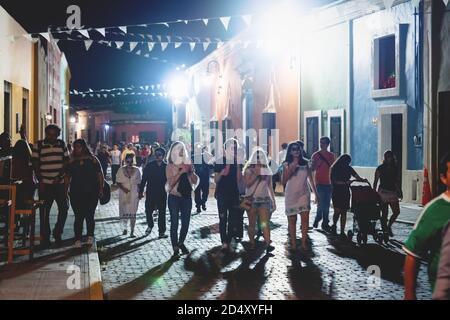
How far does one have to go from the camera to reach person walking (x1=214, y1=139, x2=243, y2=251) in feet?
39.9

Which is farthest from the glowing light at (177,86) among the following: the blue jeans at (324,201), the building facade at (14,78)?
the blue jeans at (324,201)

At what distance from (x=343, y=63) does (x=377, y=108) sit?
8.16 feet

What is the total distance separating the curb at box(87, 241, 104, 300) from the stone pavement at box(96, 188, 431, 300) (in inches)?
5.0

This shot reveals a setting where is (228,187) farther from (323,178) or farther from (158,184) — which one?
(323,178)

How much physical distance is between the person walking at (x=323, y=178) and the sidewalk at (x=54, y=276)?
4.69 metres

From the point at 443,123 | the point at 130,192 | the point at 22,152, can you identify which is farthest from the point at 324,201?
the point at 443,123

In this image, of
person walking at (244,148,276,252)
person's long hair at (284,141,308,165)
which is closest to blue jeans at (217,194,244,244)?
person walking at (244,148,276,252)

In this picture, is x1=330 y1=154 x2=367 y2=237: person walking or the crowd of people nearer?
the crowd of people

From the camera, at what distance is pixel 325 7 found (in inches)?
964

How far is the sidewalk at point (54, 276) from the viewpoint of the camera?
8430mm

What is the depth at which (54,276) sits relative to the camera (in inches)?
377

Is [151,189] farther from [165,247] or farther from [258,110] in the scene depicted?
[258,110]

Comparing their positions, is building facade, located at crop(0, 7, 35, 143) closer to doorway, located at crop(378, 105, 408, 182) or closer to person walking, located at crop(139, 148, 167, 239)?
person walking, located at crop(139, 148, 167, 239)
